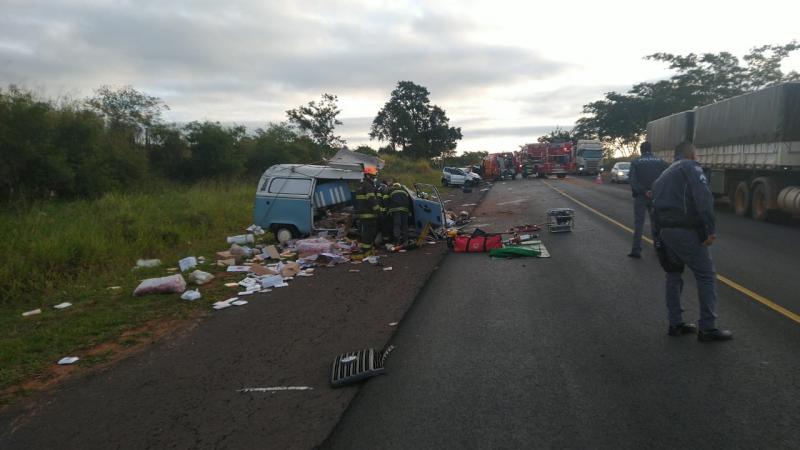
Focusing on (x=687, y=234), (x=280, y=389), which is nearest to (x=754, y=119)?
(x=687, y=234)

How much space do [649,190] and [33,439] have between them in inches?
368

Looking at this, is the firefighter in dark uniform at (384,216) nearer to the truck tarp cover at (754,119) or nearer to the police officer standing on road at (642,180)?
the police officer standing on road at (642,180)

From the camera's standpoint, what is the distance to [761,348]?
4.99 metres

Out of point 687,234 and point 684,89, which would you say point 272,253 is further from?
point 684,89

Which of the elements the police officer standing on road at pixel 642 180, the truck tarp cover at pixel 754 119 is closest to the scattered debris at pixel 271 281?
the police officer standing on road at pixel 642 180

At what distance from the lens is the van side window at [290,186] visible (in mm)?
13635

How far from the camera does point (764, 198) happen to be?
1492 cm

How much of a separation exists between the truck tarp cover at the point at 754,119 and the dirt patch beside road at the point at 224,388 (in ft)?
38.2

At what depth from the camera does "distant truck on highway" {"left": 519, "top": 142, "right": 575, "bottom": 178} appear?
1956 inches

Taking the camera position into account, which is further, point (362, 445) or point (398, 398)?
point (398, 398)

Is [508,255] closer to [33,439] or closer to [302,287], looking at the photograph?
[302,287]

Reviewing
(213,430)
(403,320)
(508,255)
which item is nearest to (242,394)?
(213,430)

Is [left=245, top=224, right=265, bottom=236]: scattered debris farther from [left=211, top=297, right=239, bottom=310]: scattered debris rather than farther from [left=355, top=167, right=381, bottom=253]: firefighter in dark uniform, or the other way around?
[left=211, top=297, right=239, bottom=310]: scattered debris

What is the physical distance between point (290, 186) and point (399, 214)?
3068 mm
